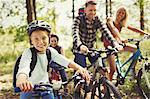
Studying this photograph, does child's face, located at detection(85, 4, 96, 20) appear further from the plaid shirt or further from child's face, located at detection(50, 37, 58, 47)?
child's face, located at detection(50, 37, 58, 47)

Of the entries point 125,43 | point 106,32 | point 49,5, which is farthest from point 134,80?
point 49,5

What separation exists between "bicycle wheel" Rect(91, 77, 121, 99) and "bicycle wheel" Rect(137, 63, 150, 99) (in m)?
1.21

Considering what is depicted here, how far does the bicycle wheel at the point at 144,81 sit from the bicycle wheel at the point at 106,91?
3.98 feet

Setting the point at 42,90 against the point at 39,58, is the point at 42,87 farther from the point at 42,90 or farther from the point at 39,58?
the point at 39,58

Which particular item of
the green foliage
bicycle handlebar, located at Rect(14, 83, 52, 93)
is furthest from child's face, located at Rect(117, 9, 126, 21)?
the green foliage

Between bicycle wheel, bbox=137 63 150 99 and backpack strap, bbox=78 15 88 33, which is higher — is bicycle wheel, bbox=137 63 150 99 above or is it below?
below

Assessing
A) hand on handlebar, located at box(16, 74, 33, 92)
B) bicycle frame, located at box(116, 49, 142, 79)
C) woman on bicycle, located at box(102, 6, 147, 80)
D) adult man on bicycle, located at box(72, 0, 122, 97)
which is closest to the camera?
hand on handlebar, located at box(16, 74, 33, 92)

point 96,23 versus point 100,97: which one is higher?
point 96,23

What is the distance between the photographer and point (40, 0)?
1738 cm

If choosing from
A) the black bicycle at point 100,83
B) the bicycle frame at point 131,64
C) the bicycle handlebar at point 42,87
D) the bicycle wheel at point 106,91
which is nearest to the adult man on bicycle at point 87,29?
the black bicycle at point 100,83

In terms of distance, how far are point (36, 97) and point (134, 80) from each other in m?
4.01

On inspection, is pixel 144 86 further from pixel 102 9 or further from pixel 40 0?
pixel 102 9

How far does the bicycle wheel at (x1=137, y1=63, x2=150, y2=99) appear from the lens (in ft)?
21.4

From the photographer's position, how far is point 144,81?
683 centimetres
